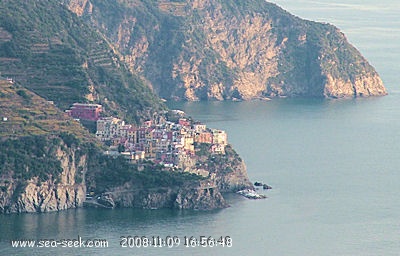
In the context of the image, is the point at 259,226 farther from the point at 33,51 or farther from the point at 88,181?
the point at 33,51

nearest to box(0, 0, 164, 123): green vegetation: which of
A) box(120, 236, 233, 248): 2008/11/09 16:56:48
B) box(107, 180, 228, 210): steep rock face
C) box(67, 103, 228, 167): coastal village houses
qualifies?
box(67, 103, 228, 167): coastal village houses

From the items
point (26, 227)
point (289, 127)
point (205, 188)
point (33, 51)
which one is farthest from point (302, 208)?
point (289, 127)

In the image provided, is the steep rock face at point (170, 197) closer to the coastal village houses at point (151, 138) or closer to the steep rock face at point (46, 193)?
the steep rock face at point (46, 193)

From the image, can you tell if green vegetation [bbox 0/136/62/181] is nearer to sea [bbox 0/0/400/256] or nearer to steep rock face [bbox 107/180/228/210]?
sea [bbox 0/0/400/256]

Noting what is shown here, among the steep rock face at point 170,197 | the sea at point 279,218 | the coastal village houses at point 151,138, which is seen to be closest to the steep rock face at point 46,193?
the sea at point 279,218

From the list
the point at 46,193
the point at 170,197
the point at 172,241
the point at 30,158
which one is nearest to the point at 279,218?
the point at 170,197

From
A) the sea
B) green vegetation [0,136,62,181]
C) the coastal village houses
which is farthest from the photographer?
the coastal village houses
